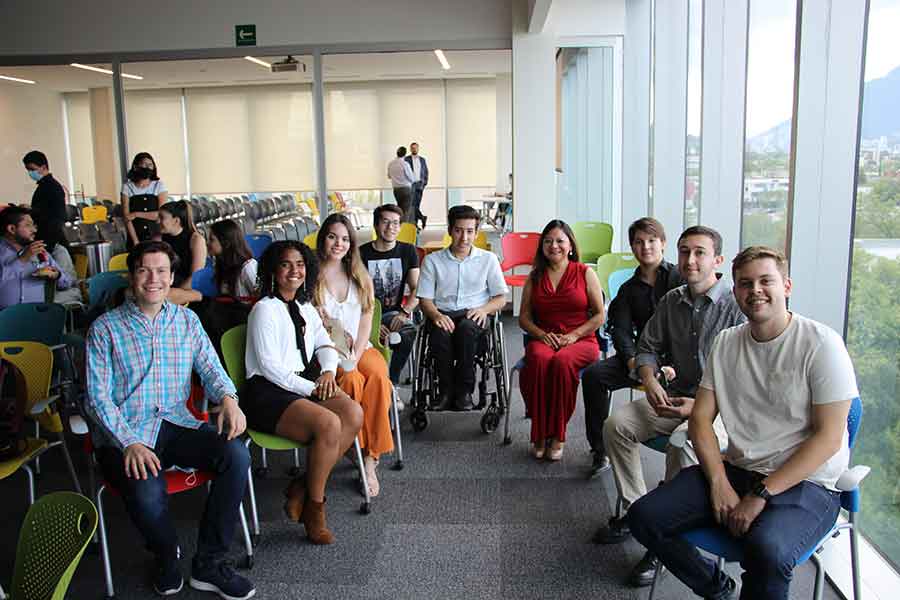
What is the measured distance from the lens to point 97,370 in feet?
10.0

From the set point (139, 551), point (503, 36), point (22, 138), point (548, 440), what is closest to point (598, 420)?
point (548, 440)

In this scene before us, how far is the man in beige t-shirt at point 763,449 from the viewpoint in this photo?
237 centimetres

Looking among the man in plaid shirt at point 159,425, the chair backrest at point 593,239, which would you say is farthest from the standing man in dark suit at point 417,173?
the man in plaid shirt at point 159,425

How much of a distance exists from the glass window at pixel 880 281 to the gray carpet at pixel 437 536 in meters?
0.46

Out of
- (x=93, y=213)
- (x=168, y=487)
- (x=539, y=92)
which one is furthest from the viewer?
(x=93, y=213)

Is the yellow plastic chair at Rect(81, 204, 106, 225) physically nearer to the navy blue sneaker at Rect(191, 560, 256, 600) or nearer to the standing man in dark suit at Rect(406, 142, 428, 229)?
→ the standing man in dark suit at Rect(406, 142, 428, 229)

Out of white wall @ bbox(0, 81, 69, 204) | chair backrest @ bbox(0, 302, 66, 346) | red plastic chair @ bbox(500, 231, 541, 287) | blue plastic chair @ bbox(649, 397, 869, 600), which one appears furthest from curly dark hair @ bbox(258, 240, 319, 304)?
white wall @ bbox(0, 81, 69, 204)

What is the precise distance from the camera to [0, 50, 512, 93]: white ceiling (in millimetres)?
8062

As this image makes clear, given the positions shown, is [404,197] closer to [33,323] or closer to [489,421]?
[489,421]

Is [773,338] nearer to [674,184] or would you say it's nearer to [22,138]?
[674,184]

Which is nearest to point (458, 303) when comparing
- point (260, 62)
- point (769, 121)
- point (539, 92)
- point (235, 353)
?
point (235, 353)

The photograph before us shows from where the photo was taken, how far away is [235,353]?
3.67 meters

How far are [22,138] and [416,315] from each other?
6448mm

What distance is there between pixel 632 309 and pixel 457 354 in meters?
1.14
